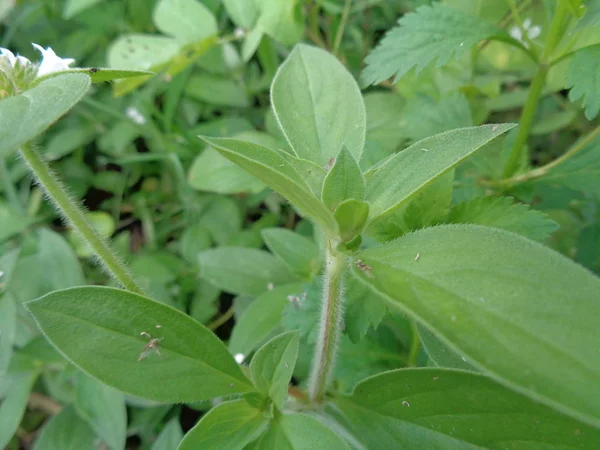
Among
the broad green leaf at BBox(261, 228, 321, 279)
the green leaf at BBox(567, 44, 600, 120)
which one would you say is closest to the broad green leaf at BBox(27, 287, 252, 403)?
the broad green leaf at BBox(261, 228, 321, 279)

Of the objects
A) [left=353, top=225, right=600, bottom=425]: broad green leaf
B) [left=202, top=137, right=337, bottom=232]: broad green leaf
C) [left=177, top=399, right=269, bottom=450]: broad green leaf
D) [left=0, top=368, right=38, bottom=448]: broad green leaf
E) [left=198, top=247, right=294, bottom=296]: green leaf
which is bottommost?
[left=0, top=368, right=38, bottom=448]: broad green leaf

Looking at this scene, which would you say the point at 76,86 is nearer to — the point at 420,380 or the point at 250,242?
the point at 420,380

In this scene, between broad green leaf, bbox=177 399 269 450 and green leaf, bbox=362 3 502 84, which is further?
green leaf, bbox=362 3 502 84

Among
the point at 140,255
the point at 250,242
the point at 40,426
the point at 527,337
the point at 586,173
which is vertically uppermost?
the point at 527,337

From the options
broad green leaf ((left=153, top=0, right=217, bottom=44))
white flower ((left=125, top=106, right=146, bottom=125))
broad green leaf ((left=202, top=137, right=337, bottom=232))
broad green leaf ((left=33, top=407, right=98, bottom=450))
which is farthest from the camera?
white flower ((left=125, top=106, right=146, bottom=125))

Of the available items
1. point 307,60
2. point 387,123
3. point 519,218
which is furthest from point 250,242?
point 519,218

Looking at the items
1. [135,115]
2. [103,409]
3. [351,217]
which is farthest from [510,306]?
[135,115]

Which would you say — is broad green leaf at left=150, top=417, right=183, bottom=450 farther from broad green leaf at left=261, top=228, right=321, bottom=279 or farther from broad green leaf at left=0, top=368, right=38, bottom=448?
broad green leaf at left=261, top=228, right=321, bottom=279
